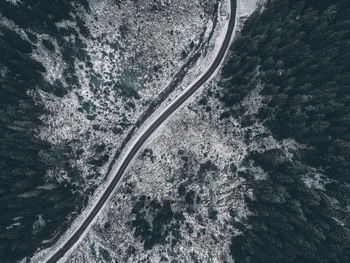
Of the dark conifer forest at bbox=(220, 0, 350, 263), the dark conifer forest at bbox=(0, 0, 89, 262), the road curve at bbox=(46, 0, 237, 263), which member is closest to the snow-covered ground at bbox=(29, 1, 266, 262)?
the road curve at bbox=(46, 0, 237, 263)

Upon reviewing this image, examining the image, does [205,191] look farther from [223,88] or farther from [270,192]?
[223,88]

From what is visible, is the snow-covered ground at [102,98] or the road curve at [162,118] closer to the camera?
the snow-covered ground at [102,98]

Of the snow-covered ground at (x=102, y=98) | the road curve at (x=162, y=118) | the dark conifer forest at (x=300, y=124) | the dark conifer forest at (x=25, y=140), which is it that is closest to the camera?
the dark conifer forest at (x=300, y=124)

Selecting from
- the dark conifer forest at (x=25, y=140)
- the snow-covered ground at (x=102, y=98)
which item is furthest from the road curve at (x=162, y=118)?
the dark conifer forest at (x=25, y=140)

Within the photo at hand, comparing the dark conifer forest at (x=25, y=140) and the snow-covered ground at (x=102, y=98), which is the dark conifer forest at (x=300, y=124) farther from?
the dark conifer forest at (x=25, y=140)

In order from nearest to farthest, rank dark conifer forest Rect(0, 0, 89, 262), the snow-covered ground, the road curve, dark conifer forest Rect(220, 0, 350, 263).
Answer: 1. dark conifer forest Rect(220, 0, 350, 263)
2. dark conifer forest Rect(0, 0, 89, 262)
3. the snow-covered ground
4. the road curve

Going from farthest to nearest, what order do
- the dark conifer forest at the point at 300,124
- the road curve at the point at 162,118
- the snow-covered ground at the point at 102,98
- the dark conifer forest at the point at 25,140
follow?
the road curve at the point at 162,118
the snow-covered ground at the point at 102,98
the dark conifer forest at the point at 25,140
the dark conifer forest at the point at 300,124

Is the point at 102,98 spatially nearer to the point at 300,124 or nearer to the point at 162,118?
the point at 162,118

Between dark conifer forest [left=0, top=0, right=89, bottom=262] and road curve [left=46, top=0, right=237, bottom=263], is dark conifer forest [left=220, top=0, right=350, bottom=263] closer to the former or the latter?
road curve [left=46, top=0, right=237, bottom=263]

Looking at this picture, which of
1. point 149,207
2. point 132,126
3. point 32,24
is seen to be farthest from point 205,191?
point 32,24
